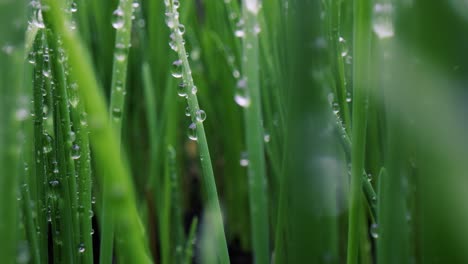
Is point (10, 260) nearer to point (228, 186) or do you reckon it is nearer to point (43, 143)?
point (43, 143)

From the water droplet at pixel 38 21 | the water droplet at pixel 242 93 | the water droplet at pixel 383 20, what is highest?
the water droplet at pixel 38 21

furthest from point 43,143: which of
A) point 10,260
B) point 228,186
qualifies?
point 228,186

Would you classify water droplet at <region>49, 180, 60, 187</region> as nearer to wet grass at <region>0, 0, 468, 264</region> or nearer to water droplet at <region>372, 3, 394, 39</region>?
wet grass at <region>0, 0, 468, 264</region>

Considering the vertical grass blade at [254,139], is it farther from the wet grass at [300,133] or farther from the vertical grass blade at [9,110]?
the vertical grass blade at [9,110]

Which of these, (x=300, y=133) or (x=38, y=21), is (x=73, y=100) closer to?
(x=38, y=21)

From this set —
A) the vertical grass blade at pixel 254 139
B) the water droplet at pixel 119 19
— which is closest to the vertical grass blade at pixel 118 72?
the water droplet at pixel 119 19

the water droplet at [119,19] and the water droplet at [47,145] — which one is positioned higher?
the water droplet at [119,19]

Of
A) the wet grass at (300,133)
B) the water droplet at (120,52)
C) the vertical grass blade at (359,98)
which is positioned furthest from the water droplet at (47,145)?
the vertical grass blade at (359,98)

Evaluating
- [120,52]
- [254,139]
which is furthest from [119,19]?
[254,139]

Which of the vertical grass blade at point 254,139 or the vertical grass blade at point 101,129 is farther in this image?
the vertical grass blade at point 254,139
